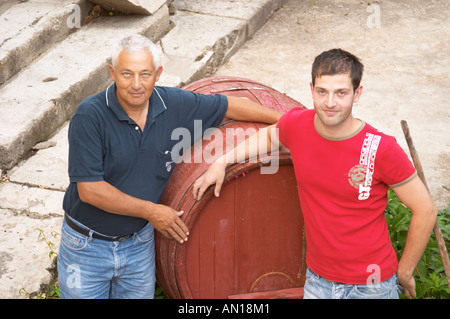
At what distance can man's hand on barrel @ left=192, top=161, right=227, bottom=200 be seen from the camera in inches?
133

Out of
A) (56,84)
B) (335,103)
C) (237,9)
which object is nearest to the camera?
(335,103)

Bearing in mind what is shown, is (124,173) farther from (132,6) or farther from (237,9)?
(237,9)

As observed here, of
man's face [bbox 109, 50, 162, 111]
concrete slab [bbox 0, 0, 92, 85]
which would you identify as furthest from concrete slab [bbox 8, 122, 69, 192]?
man's face [bbox 109, 50, 162, 111]

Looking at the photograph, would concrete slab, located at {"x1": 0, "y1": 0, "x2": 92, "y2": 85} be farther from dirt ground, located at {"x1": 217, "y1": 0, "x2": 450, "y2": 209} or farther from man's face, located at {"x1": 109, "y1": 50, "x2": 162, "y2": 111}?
man's face, located at {"x1": 109, "y1": 50, "x2": 162, "y2": 111}

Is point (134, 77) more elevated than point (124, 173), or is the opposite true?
point (134, 77)

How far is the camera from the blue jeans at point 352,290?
304cm

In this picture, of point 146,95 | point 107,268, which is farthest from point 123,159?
point 107,268

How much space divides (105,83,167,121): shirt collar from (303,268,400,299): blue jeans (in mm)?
1104

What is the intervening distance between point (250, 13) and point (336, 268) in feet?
16.9

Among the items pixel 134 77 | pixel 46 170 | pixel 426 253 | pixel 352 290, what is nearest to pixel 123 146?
pixel 134 77

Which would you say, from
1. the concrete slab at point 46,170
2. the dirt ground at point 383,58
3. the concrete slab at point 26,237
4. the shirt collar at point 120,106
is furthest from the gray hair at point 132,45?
the dirt ground at point 383,58

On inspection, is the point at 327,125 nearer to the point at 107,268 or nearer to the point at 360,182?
the point at 360,182

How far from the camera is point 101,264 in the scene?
329 cm

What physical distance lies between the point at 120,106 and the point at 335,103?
1015 millimetres
